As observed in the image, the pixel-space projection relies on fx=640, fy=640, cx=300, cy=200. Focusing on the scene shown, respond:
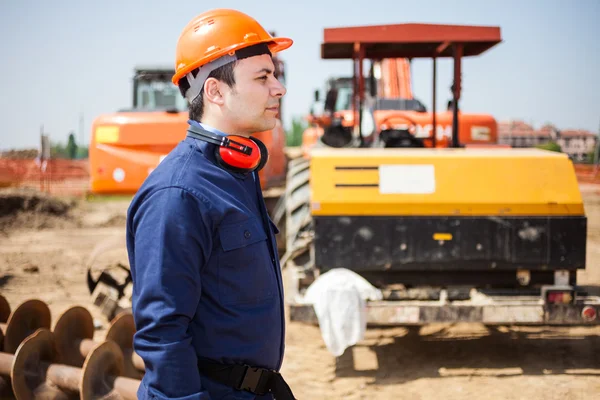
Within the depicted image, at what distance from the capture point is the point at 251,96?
Result: 187 centimetres

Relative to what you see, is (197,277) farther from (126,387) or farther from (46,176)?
(46,176)

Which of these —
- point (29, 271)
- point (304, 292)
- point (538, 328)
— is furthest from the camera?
point (29, 271)

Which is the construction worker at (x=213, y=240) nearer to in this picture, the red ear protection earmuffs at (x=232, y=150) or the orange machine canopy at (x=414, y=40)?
the red ear protection earmuffs at (x=232, y=150)

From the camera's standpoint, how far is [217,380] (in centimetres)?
176

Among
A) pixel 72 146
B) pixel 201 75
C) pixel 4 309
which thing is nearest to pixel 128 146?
pixel 4 309

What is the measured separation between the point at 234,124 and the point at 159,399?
31.2 inches

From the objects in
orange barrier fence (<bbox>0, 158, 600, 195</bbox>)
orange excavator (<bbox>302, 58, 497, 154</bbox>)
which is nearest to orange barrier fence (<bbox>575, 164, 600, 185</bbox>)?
orange barrier fence (<bbox>0, 158, 600, 195</bbox>)

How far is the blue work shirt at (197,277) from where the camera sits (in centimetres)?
161

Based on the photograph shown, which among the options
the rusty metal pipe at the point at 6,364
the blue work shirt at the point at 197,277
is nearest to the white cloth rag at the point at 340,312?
the rusty metal pipe at the point at 6,364

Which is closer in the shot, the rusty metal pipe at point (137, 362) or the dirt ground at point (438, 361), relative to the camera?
the rusty metal pipe at point (137, 362)

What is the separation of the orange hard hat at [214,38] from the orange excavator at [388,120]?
410 cm

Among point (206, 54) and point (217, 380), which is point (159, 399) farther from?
point (206, 54)

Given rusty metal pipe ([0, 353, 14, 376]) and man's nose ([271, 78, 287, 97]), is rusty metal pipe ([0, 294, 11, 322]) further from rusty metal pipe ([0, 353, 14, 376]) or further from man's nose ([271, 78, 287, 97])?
man's nose ([271, 78, 287, 97])

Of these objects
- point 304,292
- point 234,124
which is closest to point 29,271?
point 304,292
